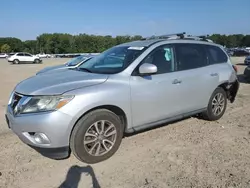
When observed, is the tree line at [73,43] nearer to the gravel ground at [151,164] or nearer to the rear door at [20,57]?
the rear door at [20,57]

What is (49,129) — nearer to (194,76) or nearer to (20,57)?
(194,76)

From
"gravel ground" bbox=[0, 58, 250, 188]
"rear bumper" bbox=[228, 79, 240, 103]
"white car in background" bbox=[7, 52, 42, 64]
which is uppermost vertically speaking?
"rear bumper" bbox=[228, 79, 240, 103]

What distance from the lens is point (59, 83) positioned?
3541 mm

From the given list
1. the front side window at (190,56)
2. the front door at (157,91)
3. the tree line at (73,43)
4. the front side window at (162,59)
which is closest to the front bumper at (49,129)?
the front door at (157,91)

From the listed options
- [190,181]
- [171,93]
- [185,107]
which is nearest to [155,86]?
[171,93]

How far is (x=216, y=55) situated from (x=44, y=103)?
376cm

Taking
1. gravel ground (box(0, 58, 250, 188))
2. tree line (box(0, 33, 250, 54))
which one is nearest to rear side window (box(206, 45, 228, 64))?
gravel ground (box(0, 58, 250, 188))

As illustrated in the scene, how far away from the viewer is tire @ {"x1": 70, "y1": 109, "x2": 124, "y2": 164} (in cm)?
338

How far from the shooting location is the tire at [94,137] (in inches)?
133

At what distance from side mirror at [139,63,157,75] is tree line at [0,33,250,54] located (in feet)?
272

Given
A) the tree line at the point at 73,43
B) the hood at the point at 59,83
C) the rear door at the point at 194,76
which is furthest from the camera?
the tree line at the point at 73,43

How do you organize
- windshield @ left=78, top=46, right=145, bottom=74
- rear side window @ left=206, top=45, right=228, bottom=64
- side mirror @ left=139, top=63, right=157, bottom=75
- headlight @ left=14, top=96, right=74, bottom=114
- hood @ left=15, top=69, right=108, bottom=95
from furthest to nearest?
rear side window @ left=206, top=45, right=228, bottom=64 → windshield @ left=78, top=46, right=145, bottom=74 → side mirror @ left=139, top=63, right=157, bottom=75 → hood @ left=15, top=69, right=108, bottom=95 → headlight @ left=14, top=96, right=74, bottom=114

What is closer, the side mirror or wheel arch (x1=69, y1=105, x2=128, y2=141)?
wheel arch (x1=69, y1=105, x2=128, y2=141)

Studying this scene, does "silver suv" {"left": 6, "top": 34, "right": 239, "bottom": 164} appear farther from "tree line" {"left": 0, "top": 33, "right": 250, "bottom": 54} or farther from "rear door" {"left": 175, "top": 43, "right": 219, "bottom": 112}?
"tree line" {"left": 0, "top": 33, "right": 250, "bottom": 54}
